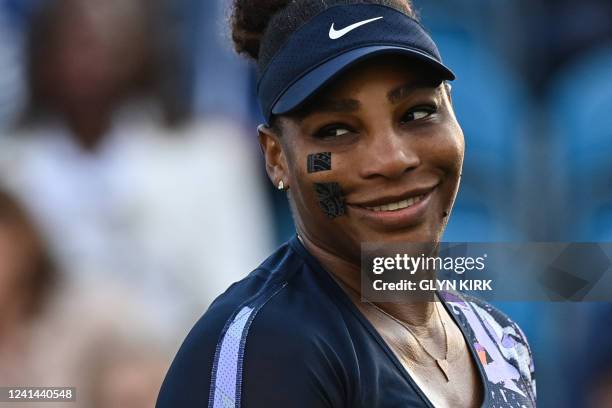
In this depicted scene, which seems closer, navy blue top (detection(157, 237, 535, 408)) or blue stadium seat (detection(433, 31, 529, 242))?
navy blue top (detection(157, 237, 535, 408))

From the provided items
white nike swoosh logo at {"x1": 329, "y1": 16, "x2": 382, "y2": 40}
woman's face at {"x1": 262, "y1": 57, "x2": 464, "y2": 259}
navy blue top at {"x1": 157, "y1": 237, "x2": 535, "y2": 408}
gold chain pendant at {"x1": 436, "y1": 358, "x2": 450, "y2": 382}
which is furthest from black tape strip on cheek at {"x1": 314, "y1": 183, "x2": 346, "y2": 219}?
gold chain pendant at {"x1": 436, "y1": 358, "x2": 450, "y2": 382}

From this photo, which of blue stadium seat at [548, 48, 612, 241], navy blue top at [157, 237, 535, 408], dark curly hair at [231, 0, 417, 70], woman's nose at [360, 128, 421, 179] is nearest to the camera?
navy blue top at [157, 237, 535, 408]

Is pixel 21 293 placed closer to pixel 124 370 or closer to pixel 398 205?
pixel 124 370

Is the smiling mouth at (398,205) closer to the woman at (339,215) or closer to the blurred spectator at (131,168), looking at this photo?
the woman at (339,215)

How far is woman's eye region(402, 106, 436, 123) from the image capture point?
1920 mm

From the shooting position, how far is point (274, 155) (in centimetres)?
205

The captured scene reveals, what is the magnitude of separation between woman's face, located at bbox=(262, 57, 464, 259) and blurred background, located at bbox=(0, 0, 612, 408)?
219cm

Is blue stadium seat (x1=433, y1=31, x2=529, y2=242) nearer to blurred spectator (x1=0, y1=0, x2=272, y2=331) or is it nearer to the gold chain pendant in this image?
blurred spectator (x1=0, y1=0, x2=272, y2=331)

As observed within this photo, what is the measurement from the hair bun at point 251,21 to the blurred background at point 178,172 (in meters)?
1.99

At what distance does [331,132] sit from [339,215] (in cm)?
17

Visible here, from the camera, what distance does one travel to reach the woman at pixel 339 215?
1.71m

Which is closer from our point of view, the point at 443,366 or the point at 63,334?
the point at 443,366

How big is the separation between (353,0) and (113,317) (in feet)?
7.91

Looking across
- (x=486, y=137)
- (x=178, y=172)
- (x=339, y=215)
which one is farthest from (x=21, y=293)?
(x=339, y=215)
